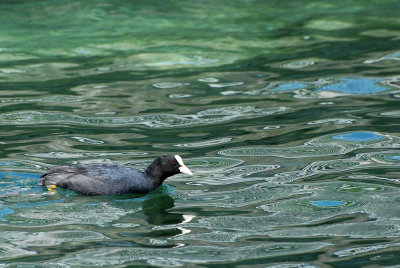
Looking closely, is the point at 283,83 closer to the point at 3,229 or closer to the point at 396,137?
the point at 396,137

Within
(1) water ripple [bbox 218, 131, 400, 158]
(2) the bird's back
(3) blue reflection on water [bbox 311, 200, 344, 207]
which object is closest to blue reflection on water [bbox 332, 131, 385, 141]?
(1) water ripple [bbox 218, 131, 400, 158]

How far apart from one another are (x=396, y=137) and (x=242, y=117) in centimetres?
246

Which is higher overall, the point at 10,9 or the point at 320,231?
the point at 10,9

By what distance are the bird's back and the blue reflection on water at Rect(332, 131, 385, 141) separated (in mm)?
3464

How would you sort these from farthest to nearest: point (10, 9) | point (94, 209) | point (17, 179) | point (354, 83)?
point (10, 9), point (354, 83), point (17, 179), point (94, 209)

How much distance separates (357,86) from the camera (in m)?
14.0

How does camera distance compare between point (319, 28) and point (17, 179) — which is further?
point (319, 28)

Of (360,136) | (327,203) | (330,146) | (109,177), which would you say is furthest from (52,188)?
(360,136)

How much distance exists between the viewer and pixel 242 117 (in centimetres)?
1264

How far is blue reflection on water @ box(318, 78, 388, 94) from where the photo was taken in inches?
545

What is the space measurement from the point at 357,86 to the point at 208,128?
3.28 meters

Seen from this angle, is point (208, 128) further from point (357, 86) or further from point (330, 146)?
point (357, 86)

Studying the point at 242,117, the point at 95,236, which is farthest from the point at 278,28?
the point at 95,236

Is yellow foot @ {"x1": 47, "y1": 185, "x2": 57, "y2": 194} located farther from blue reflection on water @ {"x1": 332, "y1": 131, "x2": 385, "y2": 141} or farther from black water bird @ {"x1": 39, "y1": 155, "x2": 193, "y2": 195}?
blue reflection on water @ {"x1": 332, "y1": 131, "x2": 385, "y2": 141}
